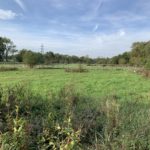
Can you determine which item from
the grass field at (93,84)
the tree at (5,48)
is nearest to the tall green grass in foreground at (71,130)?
the grass field at (93,84)

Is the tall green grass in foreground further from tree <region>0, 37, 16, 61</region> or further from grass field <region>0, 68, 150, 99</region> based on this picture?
tree <region>0, 37, 16, 61</region>

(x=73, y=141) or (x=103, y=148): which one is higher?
(x=73, y=141)

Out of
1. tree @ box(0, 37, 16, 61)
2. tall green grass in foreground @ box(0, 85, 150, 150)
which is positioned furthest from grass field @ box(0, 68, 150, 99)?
tree @ box(0, 37, 16, 61)

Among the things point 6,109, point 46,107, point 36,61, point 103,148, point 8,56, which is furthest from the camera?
point 8,56

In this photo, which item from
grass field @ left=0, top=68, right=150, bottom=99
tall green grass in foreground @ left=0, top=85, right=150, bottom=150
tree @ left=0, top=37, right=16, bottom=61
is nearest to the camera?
tall green grass in foreground @ left=0, top=85, right=150, bottom=150

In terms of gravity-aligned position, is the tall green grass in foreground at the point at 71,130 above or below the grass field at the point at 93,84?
above

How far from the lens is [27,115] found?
6625mm

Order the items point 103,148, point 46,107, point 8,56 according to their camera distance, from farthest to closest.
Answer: point 8,56
point 46,107
point 103,148

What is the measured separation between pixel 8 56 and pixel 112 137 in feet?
295

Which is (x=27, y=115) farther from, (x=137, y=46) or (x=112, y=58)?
(x=112, y=58)

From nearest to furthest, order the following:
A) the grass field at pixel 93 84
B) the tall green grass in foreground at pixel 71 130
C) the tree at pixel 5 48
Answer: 1. the tall green grass in foreground at pixel 71 130
2. the grass field at pixel 93 84
3. the tree at pixel 5 48

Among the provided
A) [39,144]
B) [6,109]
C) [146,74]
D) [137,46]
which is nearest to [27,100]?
[6,109]

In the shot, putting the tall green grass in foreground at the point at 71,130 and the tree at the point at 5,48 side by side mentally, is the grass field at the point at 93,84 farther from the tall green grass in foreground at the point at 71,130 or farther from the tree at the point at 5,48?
the tree at the point at 5,48

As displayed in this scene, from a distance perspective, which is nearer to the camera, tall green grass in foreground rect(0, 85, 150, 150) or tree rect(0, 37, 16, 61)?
tall green grass in foreground rect(0, 85, 150, 150)
